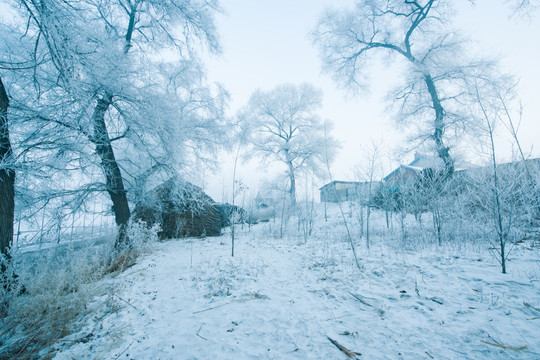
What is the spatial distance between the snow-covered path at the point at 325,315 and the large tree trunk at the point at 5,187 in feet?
5.63

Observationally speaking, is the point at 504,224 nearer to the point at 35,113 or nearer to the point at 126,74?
the point at 126,74

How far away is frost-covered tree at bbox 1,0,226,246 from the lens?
2.91 metres

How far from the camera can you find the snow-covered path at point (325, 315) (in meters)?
1.89

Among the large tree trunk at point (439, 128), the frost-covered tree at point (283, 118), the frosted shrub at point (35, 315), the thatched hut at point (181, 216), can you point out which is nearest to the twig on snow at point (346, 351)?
the frosted shrub at point (35, 315)

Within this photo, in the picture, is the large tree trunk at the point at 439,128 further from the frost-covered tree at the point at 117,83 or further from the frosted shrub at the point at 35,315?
the frosted shrub at the point at 35,315

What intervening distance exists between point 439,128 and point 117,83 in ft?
38.8

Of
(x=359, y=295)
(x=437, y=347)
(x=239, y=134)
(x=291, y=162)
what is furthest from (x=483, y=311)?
(x=291, y=162)

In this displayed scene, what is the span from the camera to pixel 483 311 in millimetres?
2262

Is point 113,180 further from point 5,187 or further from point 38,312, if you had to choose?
point 38,312

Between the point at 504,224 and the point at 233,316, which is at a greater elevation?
the point at 504,224

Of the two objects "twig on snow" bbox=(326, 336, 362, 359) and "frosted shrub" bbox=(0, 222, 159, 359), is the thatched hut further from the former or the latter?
"twig on snow" bbox=(326, 336, 362, 359)

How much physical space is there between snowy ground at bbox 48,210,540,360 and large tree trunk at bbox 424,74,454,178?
4.35 m

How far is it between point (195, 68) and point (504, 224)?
10314 mm

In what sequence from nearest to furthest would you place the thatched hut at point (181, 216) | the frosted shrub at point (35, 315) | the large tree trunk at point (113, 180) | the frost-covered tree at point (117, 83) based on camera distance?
the frosted shrub at point (35, 315) → the frost-covered tree at point (117, 83) → the large tree trunk at point (113, 180) → the thatched hut at point (181, 216)
